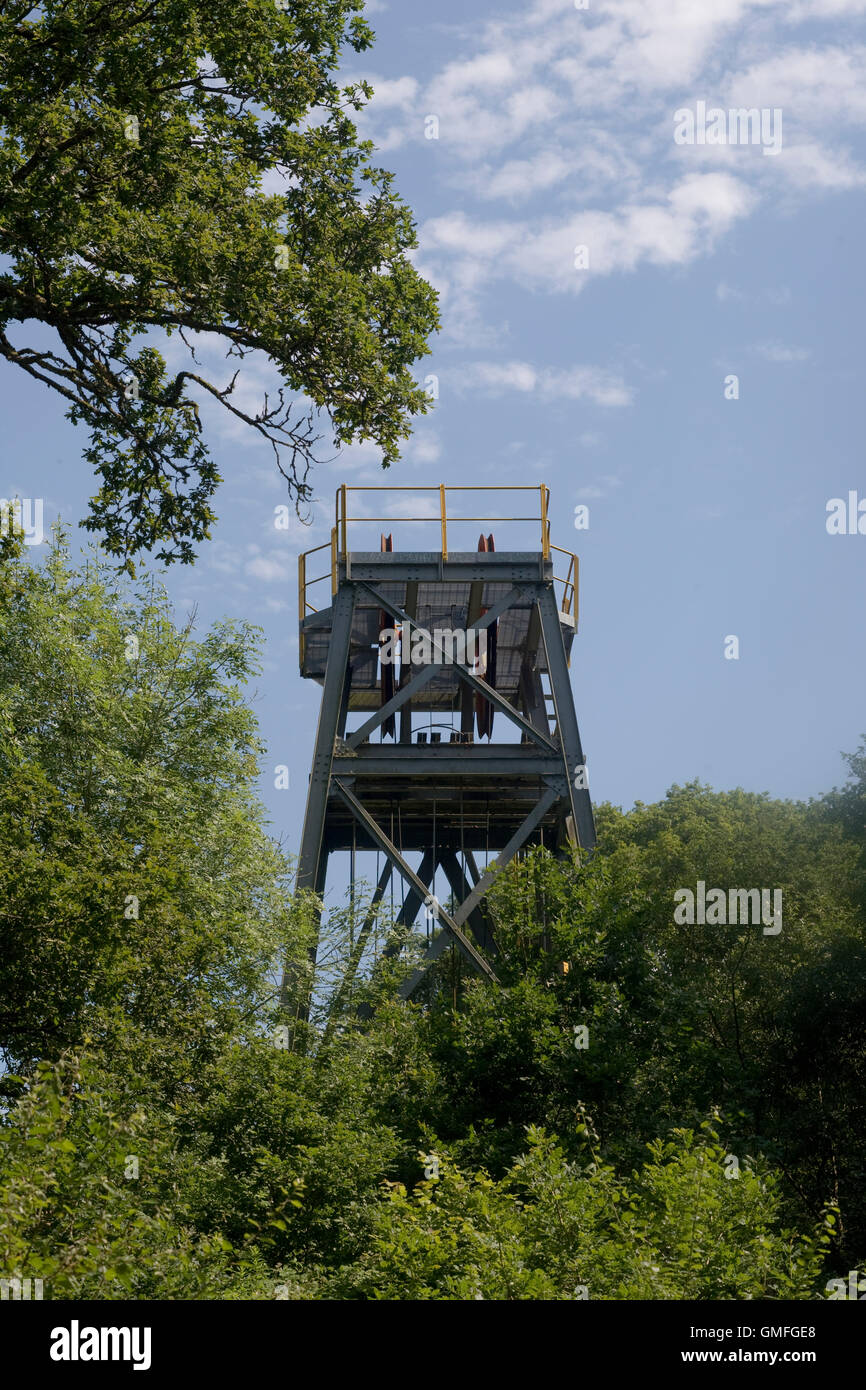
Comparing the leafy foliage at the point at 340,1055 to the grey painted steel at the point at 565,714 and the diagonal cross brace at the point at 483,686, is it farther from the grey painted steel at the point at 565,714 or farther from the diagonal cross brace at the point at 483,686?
the diagonal cross brace at the point at 483,686

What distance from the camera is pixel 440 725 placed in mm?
29812

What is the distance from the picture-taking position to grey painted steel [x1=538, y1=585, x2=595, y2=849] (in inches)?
972

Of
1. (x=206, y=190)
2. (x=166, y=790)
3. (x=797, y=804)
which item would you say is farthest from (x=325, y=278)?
(x=797, y=804)

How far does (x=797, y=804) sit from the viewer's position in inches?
1715

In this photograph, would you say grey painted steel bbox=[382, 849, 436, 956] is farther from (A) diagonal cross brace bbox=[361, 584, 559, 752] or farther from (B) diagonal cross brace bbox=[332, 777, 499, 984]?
(A) diagonal cross brace bbox=[361, 584, 559, 752]

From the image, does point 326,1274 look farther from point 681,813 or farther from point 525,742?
point 681,813

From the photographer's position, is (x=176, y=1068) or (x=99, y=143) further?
(x=176, y=1068)

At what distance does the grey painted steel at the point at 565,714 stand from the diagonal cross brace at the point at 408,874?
2545 mm

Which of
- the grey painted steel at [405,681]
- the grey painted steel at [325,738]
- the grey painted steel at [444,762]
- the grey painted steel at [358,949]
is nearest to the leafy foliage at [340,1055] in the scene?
the grey painted steel at [358,949]

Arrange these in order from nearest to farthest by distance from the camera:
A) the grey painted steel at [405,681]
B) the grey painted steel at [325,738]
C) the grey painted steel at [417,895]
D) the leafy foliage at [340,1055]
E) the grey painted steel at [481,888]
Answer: the leafy foliage at [340,1055] < the grey painted steel at [481,888] < the grey painted steel at [325,738] < the grey painted steel at [405,681] < the grey painted steel at [417,895]

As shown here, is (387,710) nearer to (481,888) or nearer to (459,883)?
(481,888)

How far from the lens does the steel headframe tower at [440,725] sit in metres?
24.8

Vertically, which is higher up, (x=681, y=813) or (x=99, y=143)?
(x=99, y=143)

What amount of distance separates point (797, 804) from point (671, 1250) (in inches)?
1273
